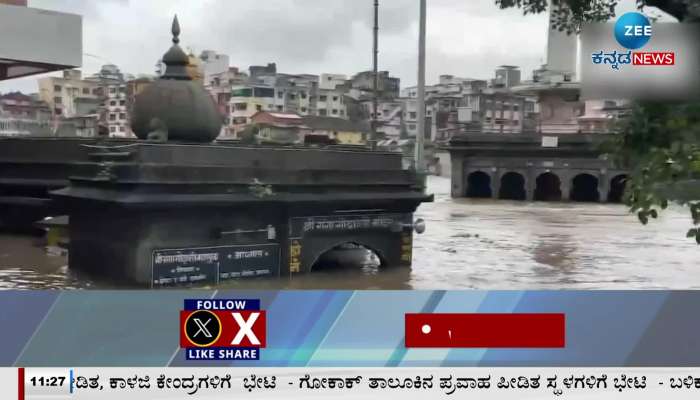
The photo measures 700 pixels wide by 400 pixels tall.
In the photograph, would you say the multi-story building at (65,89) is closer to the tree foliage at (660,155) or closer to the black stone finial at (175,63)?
the black stone finial at (175,63)

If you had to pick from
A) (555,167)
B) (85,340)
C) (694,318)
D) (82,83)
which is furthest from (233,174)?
(82,83)

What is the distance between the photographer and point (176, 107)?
12.5 metres

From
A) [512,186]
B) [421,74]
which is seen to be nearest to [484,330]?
[421,74]

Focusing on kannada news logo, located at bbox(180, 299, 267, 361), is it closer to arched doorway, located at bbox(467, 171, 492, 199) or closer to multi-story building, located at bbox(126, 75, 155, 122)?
multi-story building, located at bbox(126, 75, 155, 122)

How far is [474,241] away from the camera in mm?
20906

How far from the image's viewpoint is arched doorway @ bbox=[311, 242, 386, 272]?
48.8 feet

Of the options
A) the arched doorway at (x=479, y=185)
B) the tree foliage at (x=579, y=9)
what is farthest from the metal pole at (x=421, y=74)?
the arched doorway at (x=479, y=185)

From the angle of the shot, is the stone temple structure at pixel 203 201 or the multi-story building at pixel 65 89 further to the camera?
the multi-story building at pixel 65 89

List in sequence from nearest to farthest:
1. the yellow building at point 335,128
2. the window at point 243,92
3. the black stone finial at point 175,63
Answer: the black stone finial at point 175,63, the yellow building at point 335,128, the window at point 243,92

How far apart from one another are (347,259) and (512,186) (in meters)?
32.0

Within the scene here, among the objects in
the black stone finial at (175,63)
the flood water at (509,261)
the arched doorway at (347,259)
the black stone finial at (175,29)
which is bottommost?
the flood water at (509,261)

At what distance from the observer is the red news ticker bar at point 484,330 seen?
6.69m

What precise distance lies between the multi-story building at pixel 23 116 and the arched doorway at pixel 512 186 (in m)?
25.6

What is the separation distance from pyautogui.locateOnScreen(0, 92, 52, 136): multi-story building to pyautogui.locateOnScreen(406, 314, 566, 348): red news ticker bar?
2383 cm
